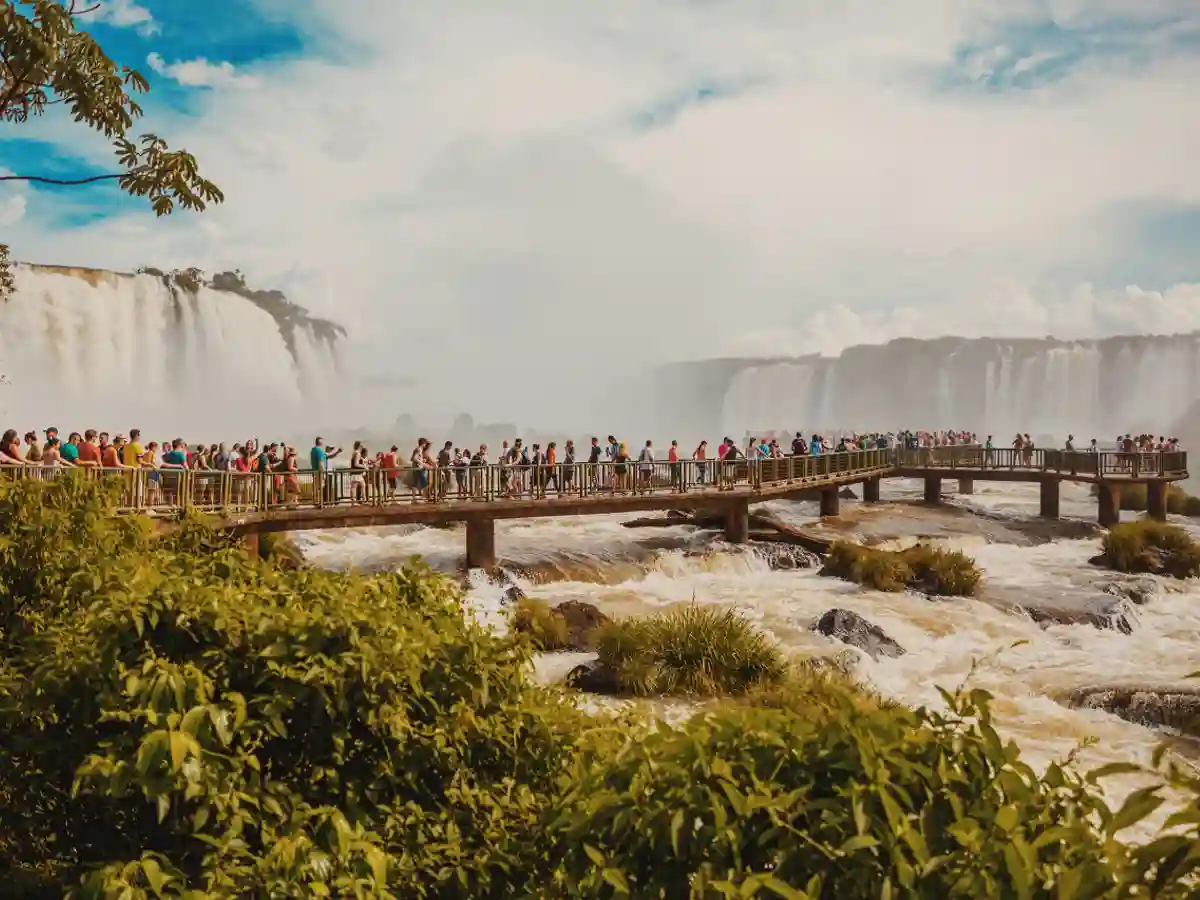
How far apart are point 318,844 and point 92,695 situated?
122 cm

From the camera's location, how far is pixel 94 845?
13.3 ft

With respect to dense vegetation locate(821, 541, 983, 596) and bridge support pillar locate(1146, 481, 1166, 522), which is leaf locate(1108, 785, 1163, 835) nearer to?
dense vegetation locate(821, 541, 983, 596)

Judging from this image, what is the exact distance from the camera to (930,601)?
18.8m

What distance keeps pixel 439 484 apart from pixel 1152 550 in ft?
58.9

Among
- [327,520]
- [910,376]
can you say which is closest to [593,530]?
[327,520]

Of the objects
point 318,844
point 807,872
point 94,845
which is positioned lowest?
point 94,845

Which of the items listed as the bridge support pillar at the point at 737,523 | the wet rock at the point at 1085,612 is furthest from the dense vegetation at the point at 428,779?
the bridge support pillar at the point at 737,523

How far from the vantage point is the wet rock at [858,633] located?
1502cm

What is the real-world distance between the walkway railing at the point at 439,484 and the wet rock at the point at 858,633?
880 centimetres

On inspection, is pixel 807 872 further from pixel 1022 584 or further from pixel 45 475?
pixel 1022 584

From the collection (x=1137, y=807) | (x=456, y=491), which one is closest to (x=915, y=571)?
(x=456, y=491)

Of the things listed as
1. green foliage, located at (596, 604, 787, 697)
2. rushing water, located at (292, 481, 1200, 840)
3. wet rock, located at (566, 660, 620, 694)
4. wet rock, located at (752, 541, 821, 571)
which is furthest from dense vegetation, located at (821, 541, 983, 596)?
wet rock, located at (566, 660, 620, 694)

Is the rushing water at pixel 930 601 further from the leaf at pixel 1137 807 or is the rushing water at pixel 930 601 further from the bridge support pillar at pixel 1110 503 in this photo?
the leaf at pixel 1137 807

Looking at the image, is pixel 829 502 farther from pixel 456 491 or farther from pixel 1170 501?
pixel 1170 501
